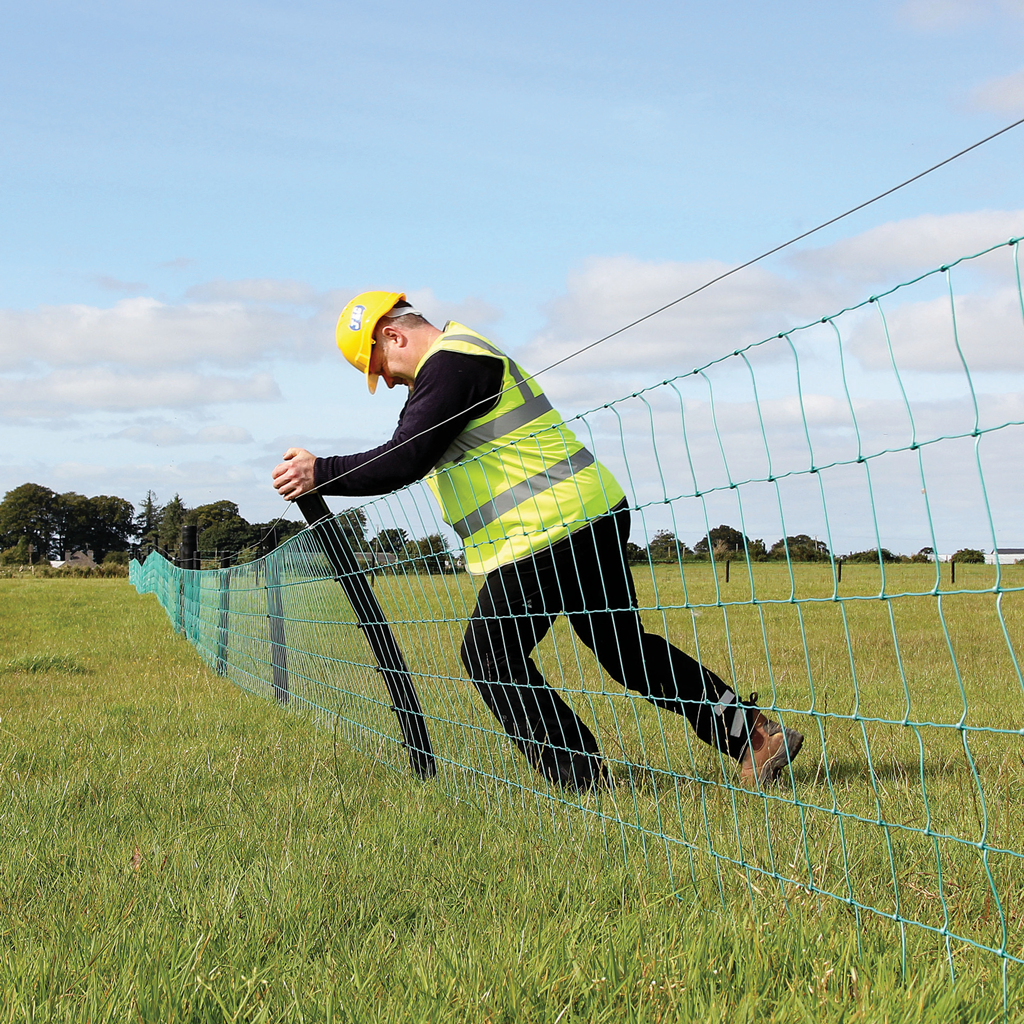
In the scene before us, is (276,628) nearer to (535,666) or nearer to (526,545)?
(535,666)

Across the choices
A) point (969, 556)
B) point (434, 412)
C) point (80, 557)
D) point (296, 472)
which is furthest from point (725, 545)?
point (80, 557)

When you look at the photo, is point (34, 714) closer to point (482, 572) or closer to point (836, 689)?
point (482, 572)

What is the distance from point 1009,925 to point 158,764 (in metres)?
3.37

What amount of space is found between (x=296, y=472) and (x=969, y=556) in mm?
2748

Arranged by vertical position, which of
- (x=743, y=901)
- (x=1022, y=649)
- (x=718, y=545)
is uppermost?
(x=718, y=545)

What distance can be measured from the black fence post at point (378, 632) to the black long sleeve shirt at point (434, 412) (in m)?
0.72

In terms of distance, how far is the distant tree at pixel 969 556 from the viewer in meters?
2.16

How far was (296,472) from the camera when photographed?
13.9 feet

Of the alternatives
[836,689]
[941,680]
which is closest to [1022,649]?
[941,680]

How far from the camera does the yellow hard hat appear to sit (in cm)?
430

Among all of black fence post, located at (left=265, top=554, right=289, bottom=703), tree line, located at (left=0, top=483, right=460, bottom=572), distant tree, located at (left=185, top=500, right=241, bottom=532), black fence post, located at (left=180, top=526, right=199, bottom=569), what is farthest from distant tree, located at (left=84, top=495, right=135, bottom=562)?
black fence post, located at (left=265, top=554, right=289, bottom=703)

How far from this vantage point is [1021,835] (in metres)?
3.10

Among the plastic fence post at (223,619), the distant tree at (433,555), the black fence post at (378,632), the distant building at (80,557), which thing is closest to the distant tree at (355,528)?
the black fence post at (378,632)

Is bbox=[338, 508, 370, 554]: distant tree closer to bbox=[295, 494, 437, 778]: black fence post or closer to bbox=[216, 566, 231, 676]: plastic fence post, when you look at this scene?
bbox=[295, 494, 437, 778]: black fence post
